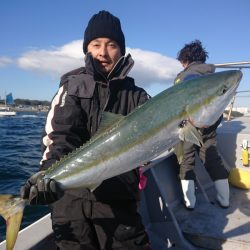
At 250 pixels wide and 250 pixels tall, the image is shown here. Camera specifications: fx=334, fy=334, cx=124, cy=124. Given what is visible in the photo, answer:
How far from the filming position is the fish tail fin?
2.42 m

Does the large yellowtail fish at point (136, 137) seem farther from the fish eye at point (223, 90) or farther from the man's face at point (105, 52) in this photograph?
the man's face at point (105, 52)

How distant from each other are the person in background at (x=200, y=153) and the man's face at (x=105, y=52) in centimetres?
232

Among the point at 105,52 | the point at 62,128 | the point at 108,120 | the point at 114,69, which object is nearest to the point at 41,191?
the point at 62,128

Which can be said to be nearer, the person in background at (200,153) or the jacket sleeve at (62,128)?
the jacket sleeve at (62,128)

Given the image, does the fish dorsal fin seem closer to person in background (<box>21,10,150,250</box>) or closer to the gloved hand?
person in background (<box>21,10,150,250</box>)

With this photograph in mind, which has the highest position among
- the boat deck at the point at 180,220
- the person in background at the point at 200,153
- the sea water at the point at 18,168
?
the person in background at the point at 200,153

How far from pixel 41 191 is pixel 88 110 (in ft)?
2.81

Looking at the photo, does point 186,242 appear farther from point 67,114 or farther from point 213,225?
point 67,114

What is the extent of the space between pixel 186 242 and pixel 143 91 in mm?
2321

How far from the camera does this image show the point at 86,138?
3062 millimetres

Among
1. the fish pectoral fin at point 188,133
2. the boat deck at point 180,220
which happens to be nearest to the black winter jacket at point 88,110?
the fish pectoral fin at point 188,133

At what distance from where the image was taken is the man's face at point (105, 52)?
3.12 metres

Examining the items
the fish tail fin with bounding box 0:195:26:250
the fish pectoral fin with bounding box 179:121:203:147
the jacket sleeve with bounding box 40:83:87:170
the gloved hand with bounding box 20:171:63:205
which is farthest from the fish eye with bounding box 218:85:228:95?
the fish tail fin with bounding box 0:195:26:250

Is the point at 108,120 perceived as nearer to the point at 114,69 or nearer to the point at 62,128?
the point at 62,128
